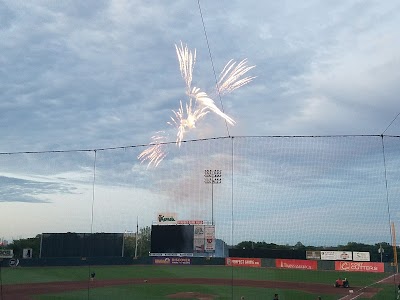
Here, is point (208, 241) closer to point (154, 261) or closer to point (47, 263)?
point (154, 261)

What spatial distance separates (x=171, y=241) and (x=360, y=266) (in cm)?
1575

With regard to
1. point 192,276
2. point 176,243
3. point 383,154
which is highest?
point 383,154

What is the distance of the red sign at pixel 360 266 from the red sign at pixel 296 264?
1.91m

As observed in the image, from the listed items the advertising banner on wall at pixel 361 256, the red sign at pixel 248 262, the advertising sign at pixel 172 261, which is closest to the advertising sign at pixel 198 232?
the red sign at pixel 248 262

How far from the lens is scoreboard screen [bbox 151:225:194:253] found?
120 ft

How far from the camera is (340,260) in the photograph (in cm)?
3284

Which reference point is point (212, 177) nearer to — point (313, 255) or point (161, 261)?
point (313, 255)

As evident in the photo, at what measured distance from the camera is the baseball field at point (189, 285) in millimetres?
20859

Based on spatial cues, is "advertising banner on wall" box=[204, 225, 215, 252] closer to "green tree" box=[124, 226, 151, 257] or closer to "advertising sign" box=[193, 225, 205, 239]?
"advertising sign" box=[193, 225, 205, 239]

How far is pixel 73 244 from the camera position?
3638 centimetres

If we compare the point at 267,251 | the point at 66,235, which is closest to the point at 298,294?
the point at 267,251

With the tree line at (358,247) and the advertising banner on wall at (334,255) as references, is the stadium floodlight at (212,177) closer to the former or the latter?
the tree line at (358,247)

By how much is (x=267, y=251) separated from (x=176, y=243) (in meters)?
8.33

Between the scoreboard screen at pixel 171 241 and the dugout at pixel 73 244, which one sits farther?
→ the scoreboard screen at pixel 171 241
